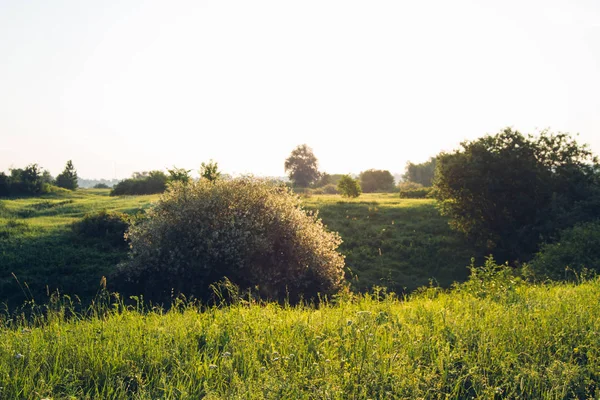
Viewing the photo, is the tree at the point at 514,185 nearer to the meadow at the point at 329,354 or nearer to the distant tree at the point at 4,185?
the meadow at the point at 329,354

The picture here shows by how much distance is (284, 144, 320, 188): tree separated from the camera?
310ft

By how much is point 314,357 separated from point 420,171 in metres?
114

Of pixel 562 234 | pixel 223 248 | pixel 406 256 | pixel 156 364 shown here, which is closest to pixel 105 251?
pixel 223 248

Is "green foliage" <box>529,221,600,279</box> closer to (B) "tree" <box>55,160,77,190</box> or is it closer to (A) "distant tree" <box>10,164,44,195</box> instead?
(A) "distant tree" <box>10,164,44,195</box>

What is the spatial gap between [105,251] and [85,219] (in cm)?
380

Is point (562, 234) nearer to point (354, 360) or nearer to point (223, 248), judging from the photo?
point (223, 248)

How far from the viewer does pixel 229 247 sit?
48.3 feet

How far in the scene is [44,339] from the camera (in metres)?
6.54

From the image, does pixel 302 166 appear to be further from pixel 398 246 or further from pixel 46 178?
pixel 398 246

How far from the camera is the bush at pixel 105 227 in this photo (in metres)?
22.5

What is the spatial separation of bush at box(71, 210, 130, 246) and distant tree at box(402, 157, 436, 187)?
9495 centimetres

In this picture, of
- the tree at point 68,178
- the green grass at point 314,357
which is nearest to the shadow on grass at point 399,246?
the green grass at point 314,357

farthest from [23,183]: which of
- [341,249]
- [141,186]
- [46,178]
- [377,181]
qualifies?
[377,181]

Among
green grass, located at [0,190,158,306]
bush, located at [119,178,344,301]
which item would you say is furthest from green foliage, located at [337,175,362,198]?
bush, located at [119,178,344,301]
